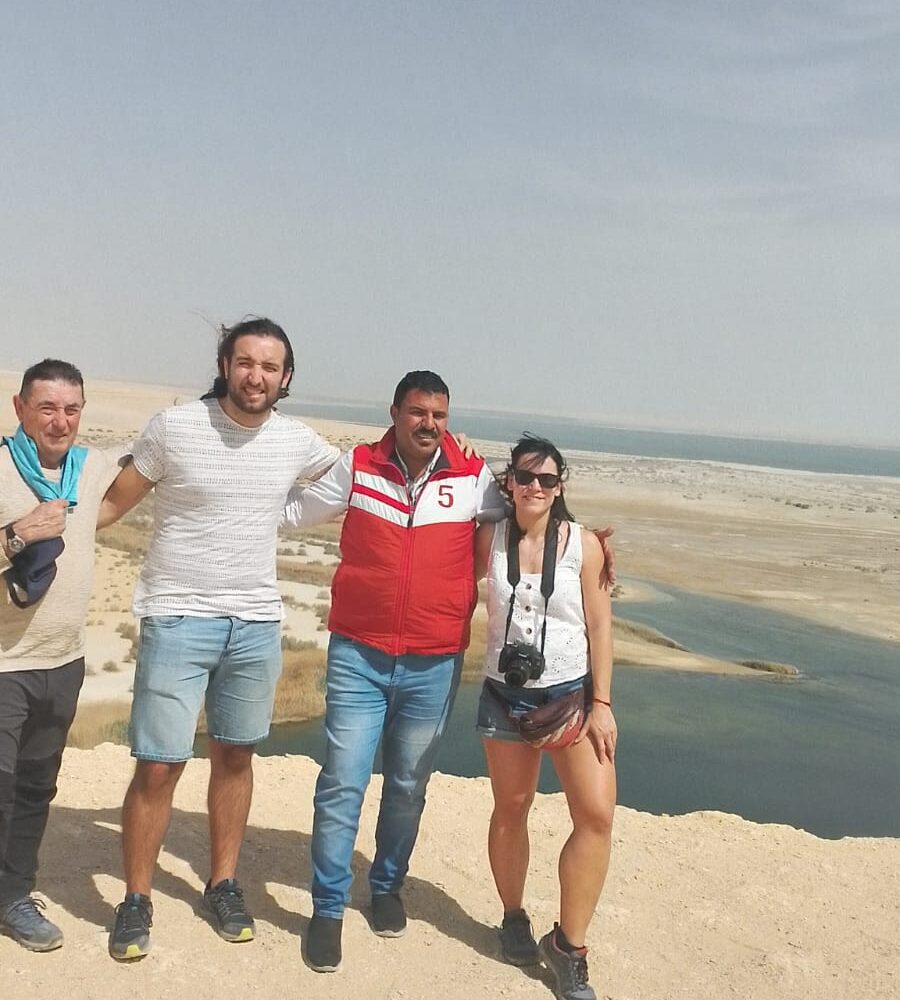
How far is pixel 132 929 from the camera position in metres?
3.90

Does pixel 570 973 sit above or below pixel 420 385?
below

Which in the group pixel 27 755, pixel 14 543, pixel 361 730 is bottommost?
pixel 27 755

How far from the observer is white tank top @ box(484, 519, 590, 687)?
3830mm

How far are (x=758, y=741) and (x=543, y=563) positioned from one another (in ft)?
50.9

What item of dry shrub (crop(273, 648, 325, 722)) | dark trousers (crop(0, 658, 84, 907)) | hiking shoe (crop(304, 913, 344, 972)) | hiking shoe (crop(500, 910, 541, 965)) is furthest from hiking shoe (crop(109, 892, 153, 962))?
dry shrub (crop(273, 648, 325, 722))

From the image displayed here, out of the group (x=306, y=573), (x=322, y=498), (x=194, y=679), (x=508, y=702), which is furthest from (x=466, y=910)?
(x=306, y=573)

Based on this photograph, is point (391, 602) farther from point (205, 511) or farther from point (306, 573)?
point (306, 573)

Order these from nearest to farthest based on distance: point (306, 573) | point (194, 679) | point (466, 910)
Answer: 1. point (194, 679)
2. point (466, 910)
3. point (306, 573)

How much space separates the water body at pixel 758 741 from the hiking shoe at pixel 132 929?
10.5 m

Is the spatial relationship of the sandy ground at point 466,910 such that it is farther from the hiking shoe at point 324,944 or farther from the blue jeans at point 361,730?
the blue jeans at point 361,730

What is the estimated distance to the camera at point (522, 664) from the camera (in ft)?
12.3

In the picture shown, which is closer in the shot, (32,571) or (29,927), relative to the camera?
(32,571)

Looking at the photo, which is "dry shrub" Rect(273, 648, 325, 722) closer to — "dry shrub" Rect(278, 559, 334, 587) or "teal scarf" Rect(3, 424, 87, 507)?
"dry shrub" Rect(278, 559, 334, 587)

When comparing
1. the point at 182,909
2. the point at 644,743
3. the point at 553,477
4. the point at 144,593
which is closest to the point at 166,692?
the point at 144,593
